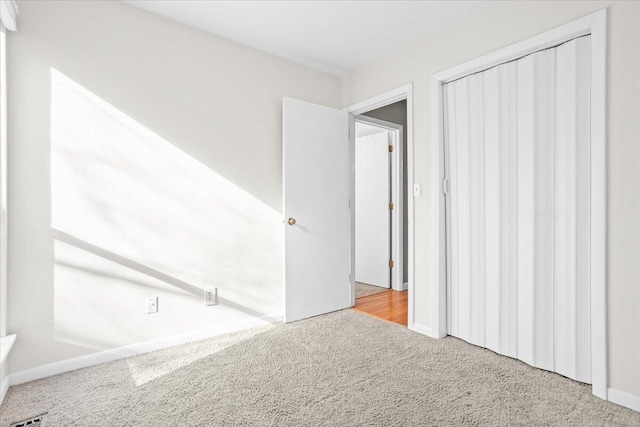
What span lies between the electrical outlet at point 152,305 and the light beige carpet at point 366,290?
225 cm

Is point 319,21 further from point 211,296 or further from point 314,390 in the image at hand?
point 314,390

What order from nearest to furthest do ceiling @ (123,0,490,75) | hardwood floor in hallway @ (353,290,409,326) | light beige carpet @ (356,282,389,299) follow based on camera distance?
ceiling @ (123,0,490,75) < hardwood floor in hallway @ (353,290,409,326) < light beige carpet @ (356,282,389,299)

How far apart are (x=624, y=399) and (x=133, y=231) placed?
3.02 meters

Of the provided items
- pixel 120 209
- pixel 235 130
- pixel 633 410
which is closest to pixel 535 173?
pixel 633 410

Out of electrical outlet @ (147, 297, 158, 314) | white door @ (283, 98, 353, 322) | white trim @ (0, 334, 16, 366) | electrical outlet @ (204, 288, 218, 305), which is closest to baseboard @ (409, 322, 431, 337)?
white door @ (283, 98, 353, 322)

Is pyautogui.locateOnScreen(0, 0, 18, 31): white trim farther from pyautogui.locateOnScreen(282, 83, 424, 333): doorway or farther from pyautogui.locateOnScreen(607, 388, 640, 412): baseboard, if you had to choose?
pyautogui.locateOnScreen(607, 388, 640, 412): baseboard

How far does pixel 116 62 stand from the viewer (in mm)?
2260

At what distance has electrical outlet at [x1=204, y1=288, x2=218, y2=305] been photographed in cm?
264

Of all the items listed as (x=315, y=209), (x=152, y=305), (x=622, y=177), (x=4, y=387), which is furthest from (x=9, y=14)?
(x=622, y=177)

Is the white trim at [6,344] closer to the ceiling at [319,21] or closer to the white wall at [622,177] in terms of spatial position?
the ceiling at [319,21]

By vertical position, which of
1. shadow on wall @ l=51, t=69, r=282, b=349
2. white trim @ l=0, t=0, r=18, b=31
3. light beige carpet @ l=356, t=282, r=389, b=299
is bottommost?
light beige carpet @ l=356, t=282, r=389, b=299

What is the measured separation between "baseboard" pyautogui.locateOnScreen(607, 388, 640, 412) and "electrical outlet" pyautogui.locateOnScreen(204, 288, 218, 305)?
253 cm

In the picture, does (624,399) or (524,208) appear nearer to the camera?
(624,399)

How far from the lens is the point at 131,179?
232 centimetres
